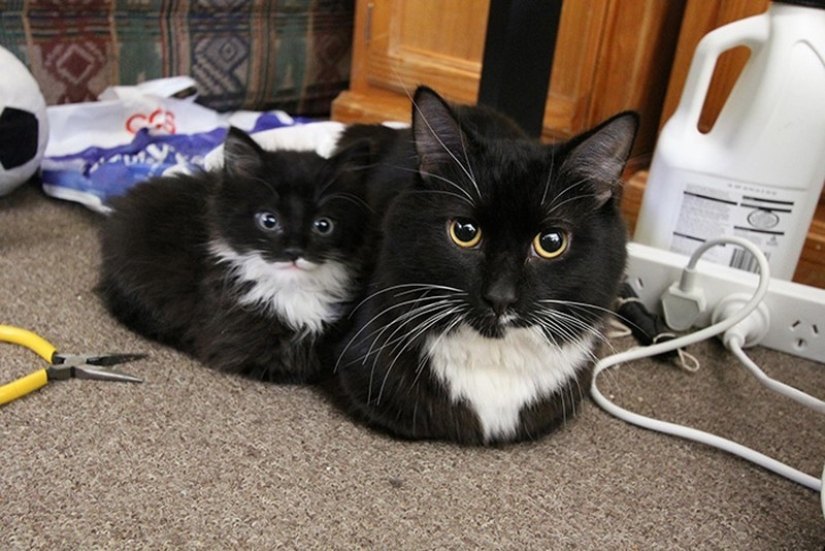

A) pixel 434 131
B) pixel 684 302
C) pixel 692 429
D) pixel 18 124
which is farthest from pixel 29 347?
pixel 684 302

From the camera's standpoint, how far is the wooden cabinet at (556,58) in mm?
1779

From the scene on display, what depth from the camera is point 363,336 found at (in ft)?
3.39

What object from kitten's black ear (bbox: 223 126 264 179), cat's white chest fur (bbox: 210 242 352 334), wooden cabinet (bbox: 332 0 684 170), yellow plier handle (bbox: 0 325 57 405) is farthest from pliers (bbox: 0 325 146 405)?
wooden cabinet (bbox: 332 0 684 170)

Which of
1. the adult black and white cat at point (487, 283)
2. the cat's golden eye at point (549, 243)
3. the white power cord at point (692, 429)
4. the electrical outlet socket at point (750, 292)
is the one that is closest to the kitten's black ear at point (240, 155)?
the adult black and white cat at point (487, 283)

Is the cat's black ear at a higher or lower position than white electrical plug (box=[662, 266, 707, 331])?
higher

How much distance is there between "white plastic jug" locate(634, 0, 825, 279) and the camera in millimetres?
1367

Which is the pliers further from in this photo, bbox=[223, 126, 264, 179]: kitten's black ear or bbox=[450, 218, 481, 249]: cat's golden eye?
bbox=[450, 218, 481, 249]: cat's golden eye

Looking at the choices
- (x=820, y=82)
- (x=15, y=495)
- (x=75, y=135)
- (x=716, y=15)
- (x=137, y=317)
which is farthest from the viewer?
(x=75, y=135)

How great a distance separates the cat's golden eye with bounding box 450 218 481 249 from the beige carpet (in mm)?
313

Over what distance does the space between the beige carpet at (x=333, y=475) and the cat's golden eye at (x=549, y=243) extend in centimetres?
31

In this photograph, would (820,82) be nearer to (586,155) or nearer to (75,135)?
(586,155)

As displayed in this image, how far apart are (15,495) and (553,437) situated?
0.71 metres

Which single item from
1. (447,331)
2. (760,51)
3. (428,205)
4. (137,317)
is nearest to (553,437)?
(447,331)

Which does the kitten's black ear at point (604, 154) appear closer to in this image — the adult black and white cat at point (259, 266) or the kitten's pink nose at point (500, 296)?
the kitten's pink nose at point (500, 296)
